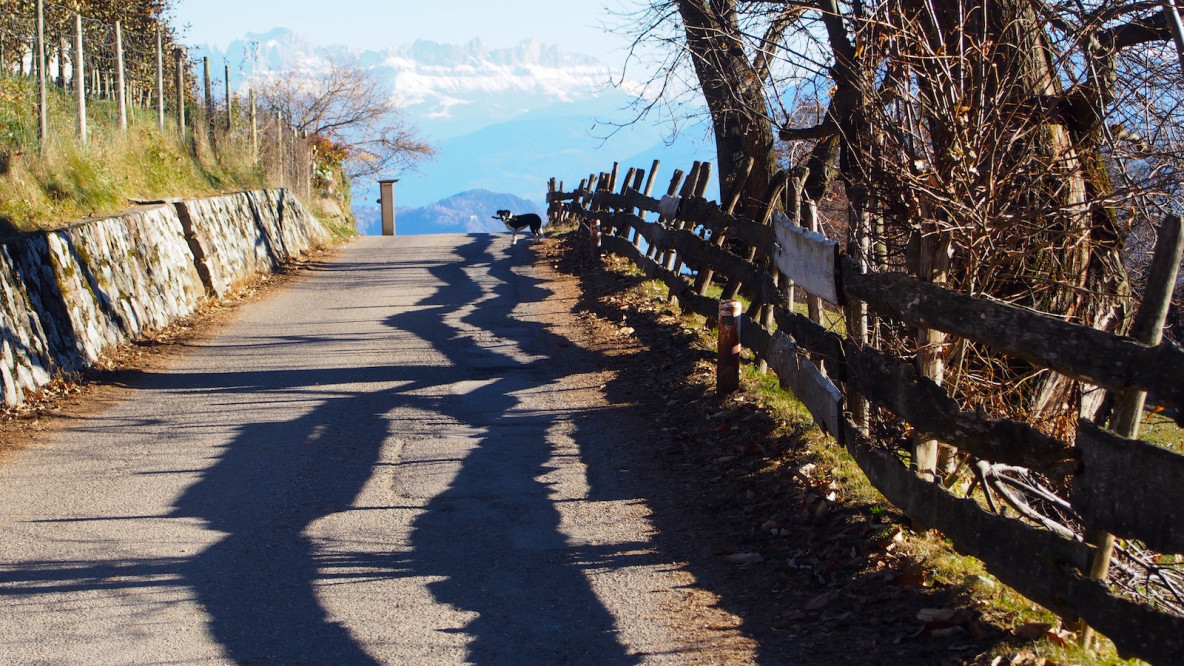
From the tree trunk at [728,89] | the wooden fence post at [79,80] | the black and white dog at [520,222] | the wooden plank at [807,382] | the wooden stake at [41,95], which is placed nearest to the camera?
the wooden plank at [807,382]

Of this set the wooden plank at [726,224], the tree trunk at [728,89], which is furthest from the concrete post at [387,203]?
the wooden plank at [726,224]

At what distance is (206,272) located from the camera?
1456 centimetres

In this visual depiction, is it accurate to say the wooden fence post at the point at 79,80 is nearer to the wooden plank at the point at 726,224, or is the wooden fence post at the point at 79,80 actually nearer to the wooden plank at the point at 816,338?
the wooden plank at the point at 726,224

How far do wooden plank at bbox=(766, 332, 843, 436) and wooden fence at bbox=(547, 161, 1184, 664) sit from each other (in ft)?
0.04

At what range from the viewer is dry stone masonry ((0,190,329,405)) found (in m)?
8.80

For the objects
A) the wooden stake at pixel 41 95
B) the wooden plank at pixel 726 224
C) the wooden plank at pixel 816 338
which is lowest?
the wooden plank at pixel 816 338

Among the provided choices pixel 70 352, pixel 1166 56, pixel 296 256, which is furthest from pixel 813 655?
pixel 296 256

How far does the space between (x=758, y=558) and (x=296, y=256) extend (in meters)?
18.0

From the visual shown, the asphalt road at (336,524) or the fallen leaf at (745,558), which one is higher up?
the fallen leaf at (745,558)

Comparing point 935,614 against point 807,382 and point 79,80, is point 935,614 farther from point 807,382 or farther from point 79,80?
point 79,80

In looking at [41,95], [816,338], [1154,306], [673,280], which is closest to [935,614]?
[1154,306]

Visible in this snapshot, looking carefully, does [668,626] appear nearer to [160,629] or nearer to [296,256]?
[160,629]

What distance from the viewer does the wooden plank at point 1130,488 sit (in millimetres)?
3039

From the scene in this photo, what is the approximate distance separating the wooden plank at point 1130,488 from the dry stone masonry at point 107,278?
7820 millimetres
